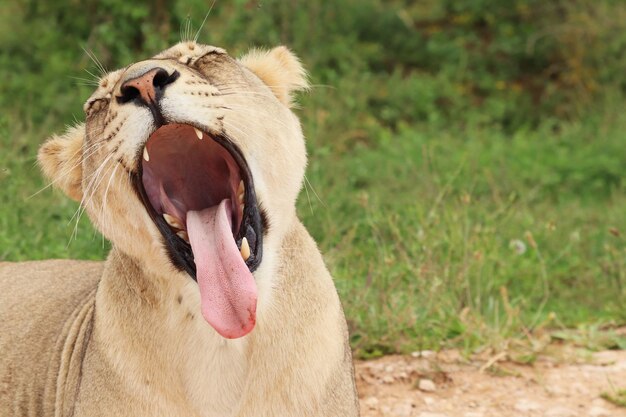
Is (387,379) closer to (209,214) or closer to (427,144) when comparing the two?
(209,214)

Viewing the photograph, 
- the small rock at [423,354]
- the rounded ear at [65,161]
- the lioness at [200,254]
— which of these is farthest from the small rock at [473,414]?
the rounded ear at [65,161]

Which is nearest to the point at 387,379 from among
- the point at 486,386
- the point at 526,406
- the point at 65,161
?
the point at 486,386

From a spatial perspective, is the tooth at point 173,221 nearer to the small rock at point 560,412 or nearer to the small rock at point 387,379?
the small rock at point 387,379

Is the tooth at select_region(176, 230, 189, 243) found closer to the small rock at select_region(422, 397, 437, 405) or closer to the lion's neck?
the lion's neck

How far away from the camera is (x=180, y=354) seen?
9.93 ft

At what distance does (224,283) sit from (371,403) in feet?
4.51

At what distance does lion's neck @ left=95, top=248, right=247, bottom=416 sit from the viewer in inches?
119

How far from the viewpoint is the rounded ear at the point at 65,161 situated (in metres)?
3.21

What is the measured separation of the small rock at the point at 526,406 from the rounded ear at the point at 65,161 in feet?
5.81

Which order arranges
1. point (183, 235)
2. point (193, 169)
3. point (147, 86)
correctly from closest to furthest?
point (147, 86) → point (183, 235) → point (193, 169)

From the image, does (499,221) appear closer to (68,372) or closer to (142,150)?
(68,372)

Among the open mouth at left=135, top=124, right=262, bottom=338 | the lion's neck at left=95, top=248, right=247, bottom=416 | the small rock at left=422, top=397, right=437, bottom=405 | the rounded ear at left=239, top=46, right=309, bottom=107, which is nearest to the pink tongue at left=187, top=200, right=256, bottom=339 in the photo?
the open mouth at left=135, top=124, right=262, bottom=338

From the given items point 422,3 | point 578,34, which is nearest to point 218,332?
point 578,34

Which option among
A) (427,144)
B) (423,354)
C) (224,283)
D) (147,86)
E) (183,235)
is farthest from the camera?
(427,144)
